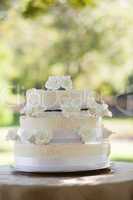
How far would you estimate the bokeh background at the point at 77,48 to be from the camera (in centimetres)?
1034

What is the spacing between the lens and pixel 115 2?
10289mm

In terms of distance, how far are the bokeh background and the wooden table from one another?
8131 mm

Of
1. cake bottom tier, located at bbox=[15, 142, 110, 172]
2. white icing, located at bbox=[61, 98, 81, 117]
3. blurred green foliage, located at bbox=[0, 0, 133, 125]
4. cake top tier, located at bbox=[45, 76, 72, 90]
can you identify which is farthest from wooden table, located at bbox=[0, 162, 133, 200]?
blurred green foliage, located at bbox=[0, 0, 133, 125]

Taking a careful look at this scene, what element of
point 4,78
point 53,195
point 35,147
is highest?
point 4,78

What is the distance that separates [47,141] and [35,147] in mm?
57

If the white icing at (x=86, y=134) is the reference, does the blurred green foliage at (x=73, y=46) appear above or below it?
above

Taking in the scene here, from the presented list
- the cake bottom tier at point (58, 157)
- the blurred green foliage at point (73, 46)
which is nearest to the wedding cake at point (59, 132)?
the cake bottom tier at point (58, 157)

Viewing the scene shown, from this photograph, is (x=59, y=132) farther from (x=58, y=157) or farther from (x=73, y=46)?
(x=73, y=46)

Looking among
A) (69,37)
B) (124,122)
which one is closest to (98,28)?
(69,37)

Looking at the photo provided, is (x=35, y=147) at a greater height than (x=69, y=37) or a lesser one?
lesser

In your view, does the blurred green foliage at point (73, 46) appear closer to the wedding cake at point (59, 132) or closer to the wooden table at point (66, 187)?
the wedding cake at point (59, 132)

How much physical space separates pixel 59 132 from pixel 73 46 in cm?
855

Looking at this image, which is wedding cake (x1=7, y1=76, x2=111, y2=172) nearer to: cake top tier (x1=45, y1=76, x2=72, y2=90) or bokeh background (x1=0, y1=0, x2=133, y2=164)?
cake top tier (x1=45, y1=76, x2=72, y2=90)

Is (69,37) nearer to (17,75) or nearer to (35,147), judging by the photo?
(17,75)
